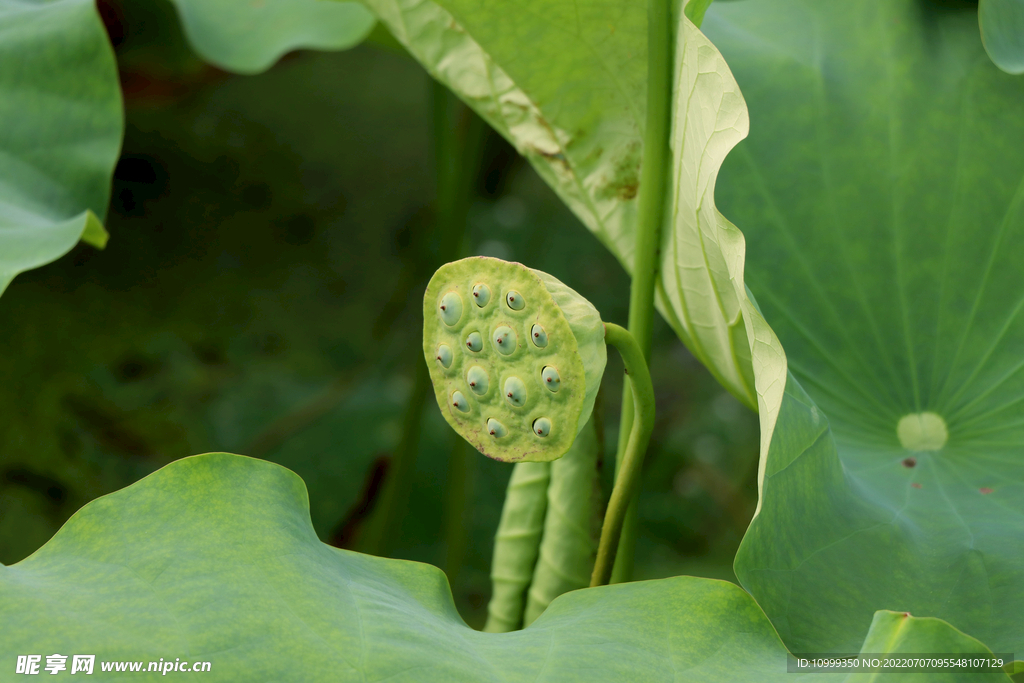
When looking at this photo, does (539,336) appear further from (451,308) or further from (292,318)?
(292,318)

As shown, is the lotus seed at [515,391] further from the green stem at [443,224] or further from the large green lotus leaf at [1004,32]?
the green stem at [443,224]

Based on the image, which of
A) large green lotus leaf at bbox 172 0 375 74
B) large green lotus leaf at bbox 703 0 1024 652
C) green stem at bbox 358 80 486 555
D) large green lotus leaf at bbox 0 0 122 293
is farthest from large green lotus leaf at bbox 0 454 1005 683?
green stem at bbox 358 80 486 555

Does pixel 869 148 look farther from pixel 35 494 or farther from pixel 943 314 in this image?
pixel 35 494

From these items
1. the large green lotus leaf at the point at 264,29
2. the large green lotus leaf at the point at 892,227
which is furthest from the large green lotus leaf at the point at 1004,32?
the large green lotus leaf at the point at 264,29

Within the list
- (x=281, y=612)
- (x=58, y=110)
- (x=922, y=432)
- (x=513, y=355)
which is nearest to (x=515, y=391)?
(x=513, y=355)

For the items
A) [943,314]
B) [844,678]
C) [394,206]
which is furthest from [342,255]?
[844,678]

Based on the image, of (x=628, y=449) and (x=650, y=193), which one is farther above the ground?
(x=650, y=193)
